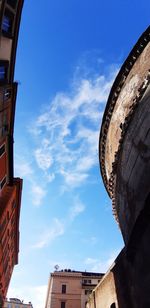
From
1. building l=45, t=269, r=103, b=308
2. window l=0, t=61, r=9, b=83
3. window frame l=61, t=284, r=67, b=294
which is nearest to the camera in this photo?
window l=0, t=61, r=9, b=83

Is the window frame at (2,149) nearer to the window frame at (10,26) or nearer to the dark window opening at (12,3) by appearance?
the window frame at (10,26)

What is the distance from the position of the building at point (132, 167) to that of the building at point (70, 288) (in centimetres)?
3424

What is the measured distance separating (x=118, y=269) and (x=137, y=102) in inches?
310

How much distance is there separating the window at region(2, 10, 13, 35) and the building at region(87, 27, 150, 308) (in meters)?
7.26

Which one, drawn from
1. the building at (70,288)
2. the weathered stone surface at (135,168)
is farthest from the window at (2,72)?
the building at (70,288)

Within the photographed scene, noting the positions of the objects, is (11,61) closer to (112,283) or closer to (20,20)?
(20,20)

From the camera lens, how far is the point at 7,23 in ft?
47.1

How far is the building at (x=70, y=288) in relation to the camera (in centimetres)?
4269

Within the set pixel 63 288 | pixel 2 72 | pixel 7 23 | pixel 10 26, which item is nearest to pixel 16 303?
pixel 63 288

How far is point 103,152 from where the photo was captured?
45.7 feet

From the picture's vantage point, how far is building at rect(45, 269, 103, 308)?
42.7m

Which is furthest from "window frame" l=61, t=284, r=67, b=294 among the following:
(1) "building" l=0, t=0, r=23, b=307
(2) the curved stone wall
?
(2) the curved stone wall

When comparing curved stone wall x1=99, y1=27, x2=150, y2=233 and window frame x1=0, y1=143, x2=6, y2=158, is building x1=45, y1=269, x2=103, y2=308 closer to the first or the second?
window frame x1=0, y1=143, x2=6, y2=158

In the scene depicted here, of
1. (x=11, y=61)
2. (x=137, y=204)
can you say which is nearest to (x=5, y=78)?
(x=11, y=61)
